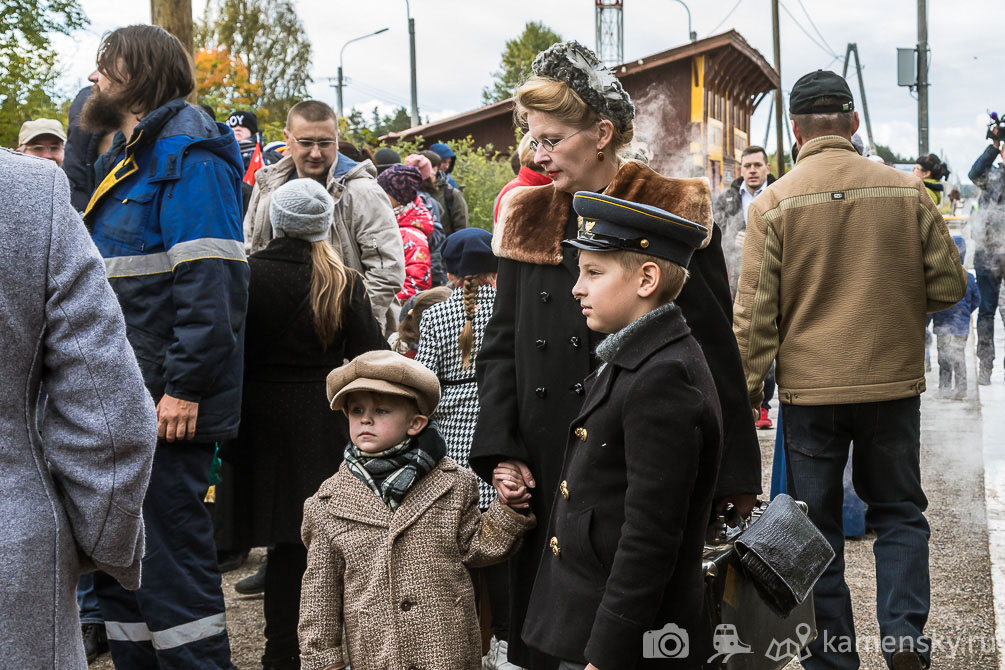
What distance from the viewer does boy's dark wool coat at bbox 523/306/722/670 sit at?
253 cm

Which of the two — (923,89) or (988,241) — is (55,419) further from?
(923,89)

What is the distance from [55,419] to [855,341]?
3.07 m

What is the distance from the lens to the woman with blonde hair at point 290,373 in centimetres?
455

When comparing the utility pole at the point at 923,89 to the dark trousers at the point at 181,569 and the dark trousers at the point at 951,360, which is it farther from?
the dark trousers at the point at 181,569

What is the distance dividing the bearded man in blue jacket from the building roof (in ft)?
75.2

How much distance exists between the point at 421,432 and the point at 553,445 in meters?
0.65

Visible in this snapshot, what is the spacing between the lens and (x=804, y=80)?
4.68 metres

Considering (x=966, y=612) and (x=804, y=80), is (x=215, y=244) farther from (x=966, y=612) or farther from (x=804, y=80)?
(x=966, y=612)

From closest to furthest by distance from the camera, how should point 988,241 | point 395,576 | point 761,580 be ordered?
1. point 761,580
2. point 395,576
3. point 988,241

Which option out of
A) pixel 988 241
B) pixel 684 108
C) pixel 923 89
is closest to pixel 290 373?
pixel 988 241

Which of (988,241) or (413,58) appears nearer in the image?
(988,241)

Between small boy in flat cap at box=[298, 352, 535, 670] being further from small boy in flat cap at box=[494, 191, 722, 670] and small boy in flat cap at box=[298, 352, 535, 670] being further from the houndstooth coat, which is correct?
the houndstooth coat

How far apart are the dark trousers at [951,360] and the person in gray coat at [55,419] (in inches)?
405

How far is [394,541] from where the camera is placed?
3.51m
